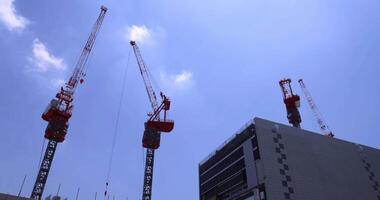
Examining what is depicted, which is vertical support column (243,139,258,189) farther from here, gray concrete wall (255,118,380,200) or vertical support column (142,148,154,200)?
vertical support column (142,148,154,200)

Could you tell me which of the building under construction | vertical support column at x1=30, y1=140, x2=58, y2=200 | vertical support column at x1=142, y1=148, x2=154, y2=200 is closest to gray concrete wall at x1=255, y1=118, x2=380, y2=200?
the building under construction

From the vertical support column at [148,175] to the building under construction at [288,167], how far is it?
24.7m

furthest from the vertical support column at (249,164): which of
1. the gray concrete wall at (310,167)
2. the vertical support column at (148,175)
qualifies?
the vertical support column at (148,175)

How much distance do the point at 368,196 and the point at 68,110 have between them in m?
116

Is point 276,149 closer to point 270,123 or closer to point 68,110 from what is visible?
point 270,123

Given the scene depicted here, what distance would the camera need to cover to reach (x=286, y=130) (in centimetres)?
11256

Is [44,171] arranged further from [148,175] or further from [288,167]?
[288,167]

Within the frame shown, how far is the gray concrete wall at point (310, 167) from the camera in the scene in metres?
97.5

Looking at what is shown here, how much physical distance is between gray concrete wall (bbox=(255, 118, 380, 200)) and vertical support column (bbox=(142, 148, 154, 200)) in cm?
5760

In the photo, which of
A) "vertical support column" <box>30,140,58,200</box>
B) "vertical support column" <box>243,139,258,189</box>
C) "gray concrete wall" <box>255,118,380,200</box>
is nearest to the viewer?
"gray concrete wall" <box>255,118,380,200</box>

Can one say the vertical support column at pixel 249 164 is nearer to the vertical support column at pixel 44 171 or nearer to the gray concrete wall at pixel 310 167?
the gray concrete wall at pixel 310 167

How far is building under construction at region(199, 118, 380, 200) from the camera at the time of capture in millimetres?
98000

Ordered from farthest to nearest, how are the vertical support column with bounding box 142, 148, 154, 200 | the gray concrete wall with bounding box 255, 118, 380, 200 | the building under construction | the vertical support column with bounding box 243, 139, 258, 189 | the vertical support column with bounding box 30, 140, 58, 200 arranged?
the vertical support column with bounding box 142, 148, 154, 200
the vertical support column with bounding box 30, 140, 58, 200
the vertical support column with bounding box 243, 139, 258, 189
the building under construction
the gray concrete wall with bounding box 255, 118, 380, 200

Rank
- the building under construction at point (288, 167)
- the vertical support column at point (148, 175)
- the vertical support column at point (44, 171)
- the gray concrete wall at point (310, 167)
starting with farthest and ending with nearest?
the vertical support column at point (148, 175) < the vertical support column at point (44, 171) < the building under construction at point (288, 167) < the gray concrete wall at point (310, 167)
